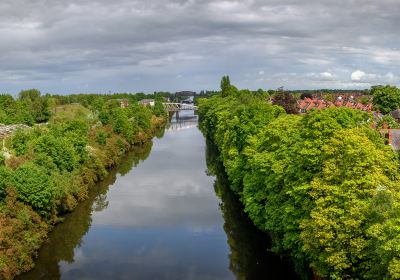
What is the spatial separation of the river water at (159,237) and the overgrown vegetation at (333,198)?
3966 millimetres

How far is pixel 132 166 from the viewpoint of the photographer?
247 ft

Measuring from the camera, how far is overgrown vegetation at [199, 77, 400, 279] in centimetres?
2147

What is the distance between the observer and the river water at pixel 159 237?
3328 centimetres

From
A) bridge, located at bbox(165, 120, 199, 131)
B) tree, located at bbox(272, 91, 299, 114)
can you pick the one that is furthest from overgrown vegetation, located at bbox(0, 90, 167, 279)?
bridge, located at bbox(165, 120, 199, 131)

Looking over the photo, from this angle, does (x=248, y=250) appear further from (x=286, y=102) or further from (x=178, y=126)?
(x=178, y=126)

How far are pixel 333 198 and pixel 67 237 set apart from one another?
24722 mm

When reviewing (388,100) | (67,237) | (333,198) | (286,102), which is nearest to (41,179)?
(67,237)

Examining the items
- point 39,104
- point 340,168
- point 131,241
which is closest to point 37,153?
point 131,241

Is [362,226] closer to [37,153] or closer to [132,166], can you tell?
[37,153]

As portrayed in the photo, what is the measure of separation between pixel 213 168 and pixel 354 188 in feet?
160

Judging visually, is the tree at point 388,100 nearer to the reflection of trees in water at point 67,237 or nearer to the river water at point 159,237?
the river water at point 159,237

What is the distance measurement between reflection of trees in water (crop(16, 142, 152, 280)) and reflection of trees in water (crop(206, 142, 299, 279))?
12781mm

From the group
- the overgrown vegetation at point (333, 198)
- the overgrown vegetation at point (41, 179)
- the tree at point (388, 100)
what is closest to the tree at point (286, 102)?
the tree at point (388, 100)

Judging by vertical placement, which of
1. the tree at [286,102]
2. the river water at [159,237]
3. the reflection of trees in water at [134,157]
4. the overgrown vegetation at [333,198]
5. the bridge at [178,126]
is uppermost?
the tree at [286,102]
